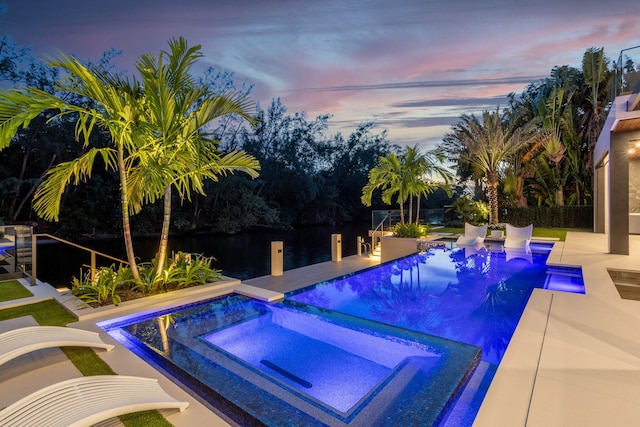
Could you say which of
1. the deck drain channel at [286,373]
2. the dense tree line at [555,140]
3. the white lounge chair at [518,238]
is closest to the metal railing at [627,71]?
the white lounge chair at [518,238]

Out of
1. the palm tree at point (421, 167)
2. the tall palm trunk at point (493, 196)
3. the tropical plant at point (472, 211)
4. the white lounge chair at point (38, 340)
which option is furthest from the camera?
the tropical plant at point (472, 211)

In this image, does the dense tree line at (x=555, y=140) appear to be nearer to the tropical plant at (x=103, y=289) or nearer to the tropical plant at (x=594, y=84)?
the tropical plant at (x=594, y=84)

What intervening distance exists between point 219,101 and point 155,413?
4452 millimetres

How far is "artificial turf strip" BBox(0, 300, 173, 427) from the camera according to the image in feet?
8.22

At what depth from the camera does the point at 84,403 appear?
2.21 metres

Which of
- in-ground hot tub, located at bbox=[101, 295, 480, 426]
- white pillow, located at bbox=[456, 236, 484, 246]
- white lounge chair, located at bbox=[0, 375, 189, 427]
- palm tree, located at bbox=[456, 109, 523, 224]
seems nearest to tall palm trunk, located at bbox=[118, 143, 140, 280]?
in-ground hot tub, located at bbox=[101, 295, 480, 426]

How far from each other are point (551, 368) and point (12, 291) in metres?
7.69

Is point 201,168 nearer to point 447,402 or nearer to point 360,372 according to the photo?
point 360,372

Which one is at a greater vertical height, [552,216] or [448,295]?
[552,216]

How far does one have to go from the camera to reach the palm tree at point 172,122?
4988 millimetres

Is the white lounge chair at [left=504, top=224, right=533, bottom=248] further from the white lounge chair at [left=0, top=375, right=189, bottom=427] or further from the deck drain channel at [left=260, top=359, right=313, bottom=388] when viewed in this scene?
the white lounge chair at [left=0, top=375, right=189, bottom=427]

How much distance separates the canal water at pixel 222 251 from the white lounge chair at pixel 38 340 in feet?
36.5

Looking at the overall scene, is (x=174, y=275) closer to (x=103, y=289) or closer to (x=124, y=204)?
(x=103, y=289)

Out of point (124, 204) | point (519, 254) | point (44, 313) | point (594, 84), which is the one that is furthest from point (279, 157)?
point (44, 313)
